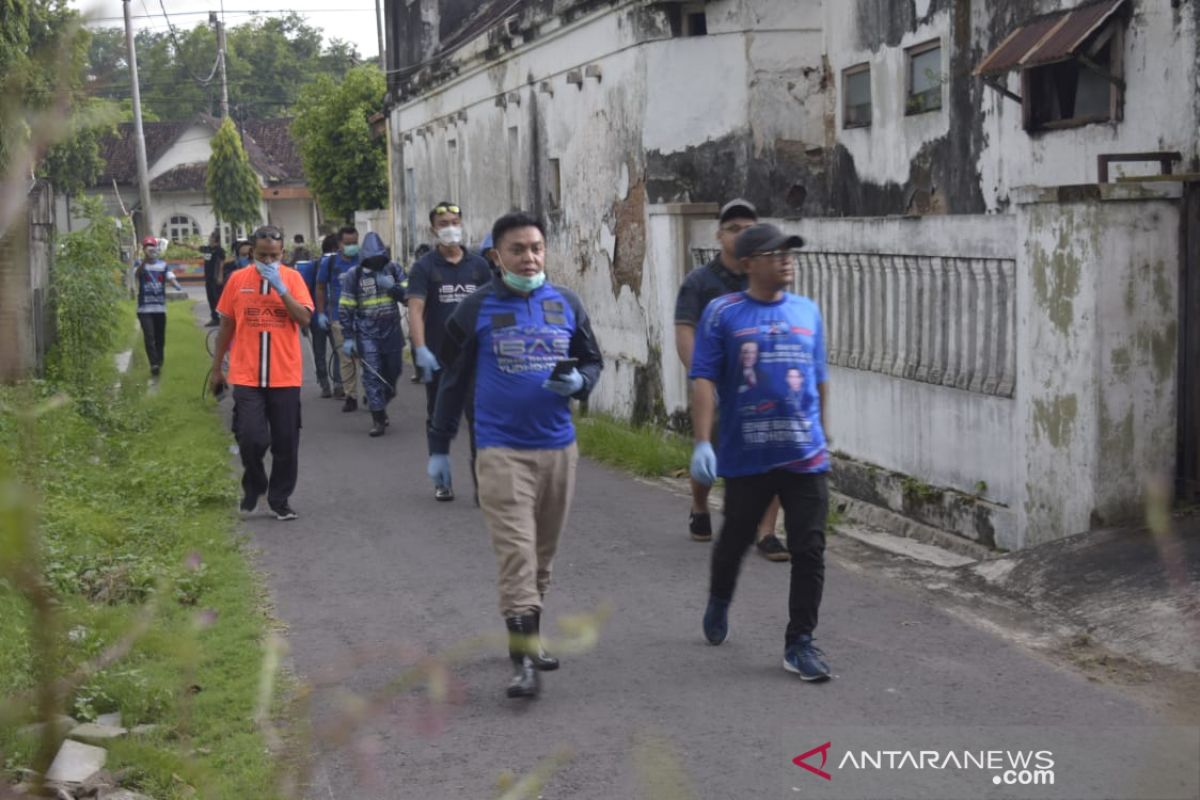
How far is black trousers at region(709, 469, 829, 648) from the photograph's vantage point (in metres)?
6.09

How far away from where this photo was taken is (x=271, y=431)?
34.2 feet

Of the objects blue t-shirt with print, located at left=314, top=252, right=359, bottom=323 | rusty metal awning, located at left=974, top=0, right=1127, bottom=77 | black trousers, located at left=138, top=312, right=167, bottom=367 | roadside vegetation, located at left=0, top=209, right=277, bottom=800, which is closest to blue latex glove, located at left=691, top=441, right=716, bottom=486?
roadside vegetation, located at left=0, top=209, right=277, bottom=800

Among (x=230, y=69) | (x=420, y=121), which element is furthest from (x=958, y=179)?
(x=420, y=121)

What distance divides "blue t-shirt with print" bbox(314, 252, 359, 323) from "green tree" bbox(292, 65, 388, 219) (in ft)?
83.1

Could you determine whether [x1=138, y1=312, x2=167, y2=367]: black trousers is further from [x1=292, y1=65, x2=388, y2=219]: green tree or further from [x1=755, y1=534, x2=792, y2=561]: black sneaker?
[x1=292, y1=65, x2=388, y2=219]: green tree

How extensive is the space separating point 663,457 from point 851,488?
2443 millimetres

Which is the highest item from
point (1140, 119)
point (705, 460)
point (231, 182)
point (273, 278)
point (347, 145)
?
point (347, 145)

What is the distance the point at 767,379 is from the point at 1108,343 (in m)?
2.39

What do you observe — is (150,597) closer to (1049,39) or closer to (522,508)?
(522,508)

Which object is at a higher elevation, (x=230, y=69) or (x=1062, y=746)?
(x=230, y=69)

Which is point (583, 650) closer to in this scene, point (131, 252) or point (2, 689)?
point (2, 689)

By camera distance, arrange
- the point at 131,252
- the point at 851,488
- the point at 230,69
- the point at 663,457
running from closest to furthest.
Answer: the point at 230,69
the point at 851,488
the point at 663,457
the point at 131,252

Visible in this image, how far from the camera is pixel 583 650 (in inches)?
268

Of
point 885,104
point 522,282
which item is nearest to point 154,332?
point 885,104
